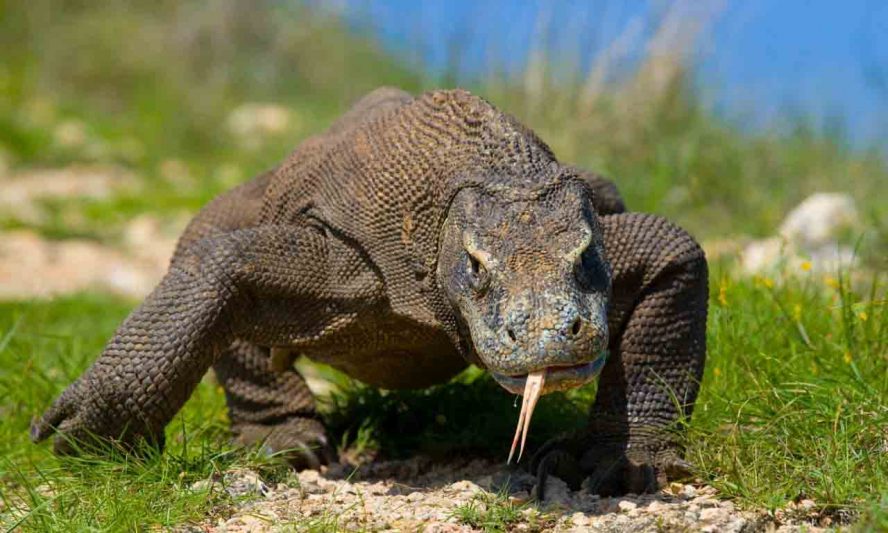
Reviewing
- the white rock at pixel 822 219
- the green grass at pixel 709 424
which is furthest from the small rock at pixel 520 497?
the white rock at pixel 822 219

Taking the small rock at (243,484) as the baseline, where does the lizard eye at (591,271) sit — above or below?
above

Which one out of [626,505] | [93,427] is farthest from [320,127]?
[626,505]

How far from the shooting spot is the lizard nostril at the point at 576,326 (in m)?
3.42

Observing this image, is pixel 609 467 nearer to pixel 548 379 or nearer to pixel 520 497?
pixel 520 497

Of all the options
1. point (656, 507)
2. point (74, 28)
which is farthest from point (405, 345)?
point (74, 28)

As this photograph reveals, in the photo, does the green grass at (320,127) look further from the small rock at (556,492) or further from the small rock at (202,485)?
the small rock at (556,492)

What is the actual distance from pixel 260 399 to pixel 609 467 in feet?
5.47

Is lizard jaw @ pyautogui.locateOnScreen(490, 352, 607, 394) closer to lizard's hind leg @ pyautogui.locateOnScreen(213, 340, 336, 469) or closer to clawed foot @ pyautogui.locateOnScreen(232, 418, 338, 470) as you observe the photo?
clawed foot @ pyautogui.locateOnScreen(232, 418, 338, 470)

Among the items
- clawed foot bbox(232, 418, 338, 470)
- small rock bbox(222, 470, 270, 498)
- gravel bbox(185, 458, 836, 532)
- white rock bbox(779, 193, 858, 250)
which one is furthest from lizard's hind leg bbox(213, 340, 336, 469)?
white rock bbox(779, 193, 858, 250)

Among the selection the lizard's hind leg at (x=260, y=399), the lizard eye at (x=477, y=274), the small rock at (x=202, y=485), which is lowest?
the small rock at (x=202, y=485)

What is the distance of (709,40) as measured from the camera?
452 inches

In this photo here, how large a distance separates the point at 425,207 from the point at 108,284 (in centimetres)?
689

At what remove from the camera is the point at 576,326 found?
11.3 ft

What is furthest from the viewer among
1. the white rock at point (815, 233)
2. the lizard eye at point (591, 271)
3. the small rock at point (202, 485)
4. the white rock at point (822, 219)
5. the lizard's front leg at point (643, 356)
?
the white rock at point (822, 219)
